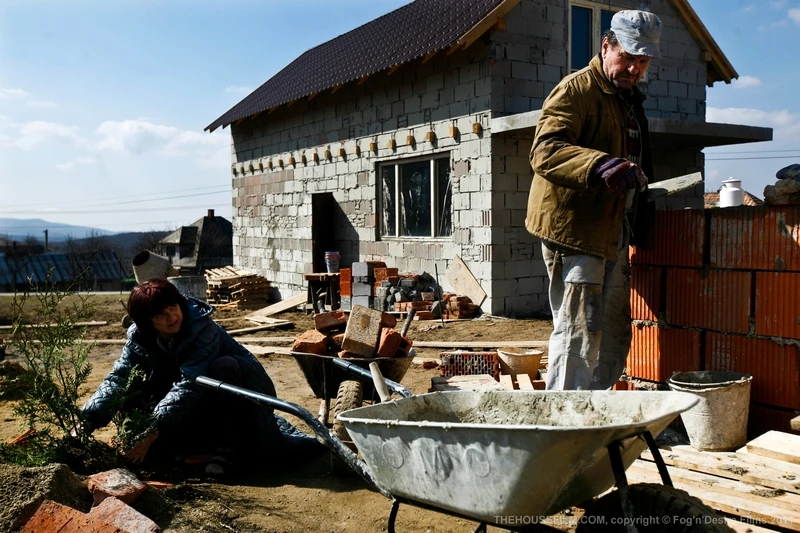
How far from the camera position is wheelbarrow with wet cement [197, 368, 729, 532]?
2.13m

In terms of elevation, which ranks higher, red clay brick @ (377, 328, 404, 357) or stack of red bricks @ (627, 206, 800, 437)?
stack of red bricks @ (627, 206, 800, 437)

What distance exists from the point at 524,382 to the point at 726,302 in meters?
1.65

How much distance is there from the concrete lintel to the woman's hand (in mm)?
6508

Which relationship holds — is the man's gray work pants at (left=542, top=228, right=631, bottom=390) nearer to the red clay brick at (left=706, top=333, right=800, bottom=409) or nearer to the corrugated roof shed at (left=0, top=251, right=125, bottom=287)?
the red clay brick at (left=706, top=333, right=800, bottom=409)

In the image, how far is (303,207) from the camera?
15.1 meters

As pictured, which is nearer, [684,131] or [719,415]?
[719,415]

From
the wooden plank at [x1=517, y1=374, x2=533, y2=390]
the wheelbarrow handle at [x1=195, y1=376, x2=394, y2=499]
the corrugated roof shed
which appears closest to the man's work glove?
the wheelbarrow handle at [x1=195, y1=376, x2=394, y2=499]

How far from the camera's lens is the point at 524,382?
207 inches

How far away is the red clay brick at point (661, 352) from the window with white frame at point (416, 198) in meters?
6.81

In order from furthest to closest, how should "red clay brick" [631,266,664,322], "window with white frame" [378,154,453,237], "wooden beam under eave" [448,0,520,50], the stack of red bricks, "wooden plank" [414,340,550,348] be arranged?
"window with white frame" [378,154,453,237] → "wooden beam under eave" [448,0,520,50] → "wooden plank" [414,340,550,348] → "red clay brick" [631,266,664,322] → the stack of red bricks

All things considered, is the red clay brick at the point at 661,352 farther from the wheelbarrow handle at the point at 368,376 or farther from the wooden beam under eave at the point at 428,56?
the wooden beam under eave at the point at 428,56

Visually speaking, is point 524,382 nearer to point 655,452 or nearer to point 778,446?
point 778,446

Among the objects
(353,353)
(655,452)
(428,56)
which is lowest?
→ (353,353)

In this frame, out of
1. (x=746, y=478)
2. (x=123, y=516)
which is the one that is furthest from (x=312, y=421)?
(x=746, y=478)
